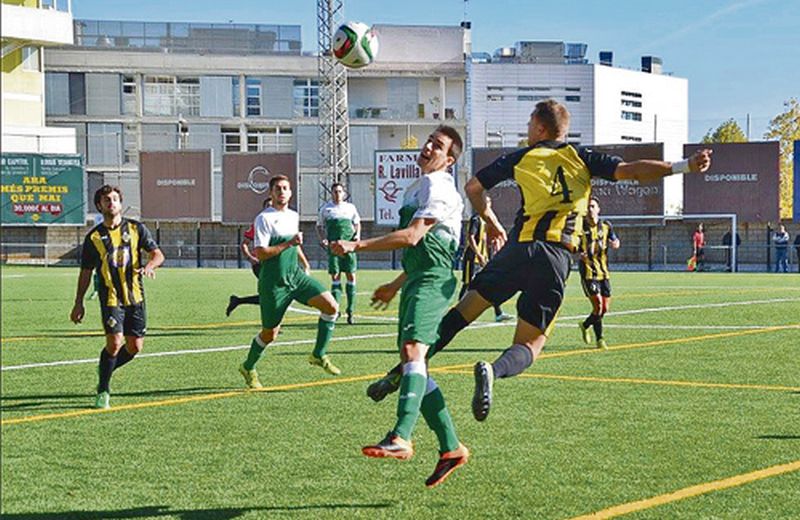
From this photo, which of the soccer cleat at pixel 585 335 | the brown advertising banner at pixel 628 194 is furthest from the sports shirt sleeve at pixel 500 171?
the brown advertising banner at pixel 628 194

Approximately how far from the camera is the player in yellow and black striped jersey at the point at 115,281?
32.4 ft

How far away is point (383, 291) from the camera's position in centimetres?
691

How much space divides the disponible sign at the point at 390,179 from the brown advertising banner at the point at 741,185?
12.2 meters

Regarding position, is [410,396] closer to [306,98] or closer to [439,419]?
[439,419]

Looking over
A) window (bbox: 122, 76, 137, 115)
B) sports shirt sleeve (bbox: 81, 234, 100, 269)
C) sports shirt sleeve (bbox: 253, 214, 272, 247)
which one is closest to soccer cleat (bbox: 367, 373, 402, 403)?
sports shirt sleeve (bbox: 81, 234, 100, 269)

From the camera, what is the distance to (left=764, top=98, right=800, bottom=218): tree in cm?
6912

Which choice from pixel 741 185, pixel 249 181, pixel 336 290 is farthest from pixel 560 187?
pixel 249 181

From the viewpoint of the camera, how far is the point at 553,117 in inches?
288

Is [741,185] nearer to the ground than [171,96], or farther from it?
nearer to the ground

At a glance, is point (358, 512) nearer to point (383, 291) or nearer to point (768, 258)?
point (383, 291)

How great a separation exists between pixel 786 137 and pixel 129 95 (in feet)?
136

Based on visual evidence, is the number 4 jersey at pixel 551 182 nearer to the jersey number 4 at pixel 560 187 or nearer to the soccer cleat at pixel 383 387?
the jersey number 4 at pixel 560 187

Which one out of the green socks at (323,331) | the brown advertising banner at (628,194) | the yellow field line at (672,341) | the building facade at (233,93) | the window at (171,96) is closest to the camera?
the green socks at (323,331)

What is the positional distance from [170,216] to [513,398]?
47464 mm
